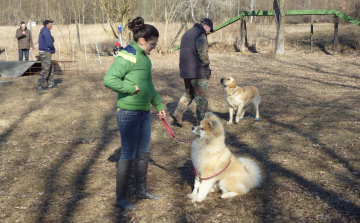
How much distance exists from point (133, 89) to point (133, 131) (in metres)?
0.47

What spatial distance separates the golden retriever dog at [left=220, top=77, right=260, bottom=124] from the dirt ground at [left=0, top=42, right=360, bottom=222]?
0.40 meters

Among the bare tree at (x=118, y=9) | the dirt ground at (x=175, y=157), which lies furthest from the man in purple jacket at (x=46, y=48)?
the bare tree at (x=118, y=9)

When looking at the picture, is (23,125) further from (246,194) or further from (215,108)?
(246,194)

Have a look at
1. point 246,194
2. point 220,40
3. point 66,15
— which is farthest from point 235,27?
point 246,194

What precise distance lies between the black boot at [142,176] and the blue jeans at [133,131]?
0.28 ft

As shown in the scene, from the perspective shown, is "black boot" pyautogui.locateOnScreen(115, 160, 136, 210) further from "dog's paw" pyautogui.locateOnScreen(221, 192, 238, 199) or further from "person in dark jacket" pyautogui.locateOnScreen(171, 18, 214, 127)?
"person in dark jacket" pyautogui.locateOnScreen(171, 18, 214, 127)

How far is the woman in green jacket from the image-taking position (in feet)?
9.49

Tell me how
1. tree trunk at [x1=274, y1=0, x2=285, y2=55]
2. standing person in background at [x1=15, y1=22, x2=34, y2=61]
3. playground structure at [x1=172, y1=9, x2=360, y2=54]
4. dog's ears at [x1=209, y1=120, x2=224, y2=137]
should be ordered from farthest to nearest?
1. tree trunk at [x1=274, y1=0, x2=285, y2=55]
2. playground structure at [x1=172, y1=9, x2=360, y2=54]
3. standing person in background at [x1=15, y1=22, x2=34, y2=61]
4. dog's ears at [x1=209, y1=120, x2=224, y2=137]

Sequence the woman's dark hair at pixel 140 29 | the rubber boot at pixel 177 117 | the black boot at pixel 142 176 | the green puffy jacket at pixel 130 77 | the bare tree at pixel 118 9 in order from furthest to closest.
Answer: the bare tree at pixel 118 9 < the rubber boot at pixel 177 117 < the black boot at pixel 142 176 < the woman's dark hair at pixel 140 29 < the green puffy jacket at pixel 130 77

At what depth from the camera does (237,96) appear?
6.74 m

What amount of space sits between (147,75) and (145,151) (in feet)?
2.92

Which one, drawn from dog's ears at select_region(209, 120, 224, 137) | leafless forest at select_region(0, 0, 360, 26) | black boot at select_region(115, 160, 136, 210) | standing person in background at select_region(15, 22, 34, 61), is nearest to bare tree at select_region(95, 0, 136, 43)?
leafless forest at select_region(0, 0, 360, 26)

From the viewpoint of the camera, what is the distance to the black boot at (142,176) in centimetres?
342

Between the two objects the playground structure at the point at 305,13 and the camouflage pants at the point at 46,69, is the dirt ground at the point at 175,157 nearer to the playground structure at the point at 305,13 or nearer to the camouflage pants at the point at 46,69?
the camouflage pants at the point at 46,69
